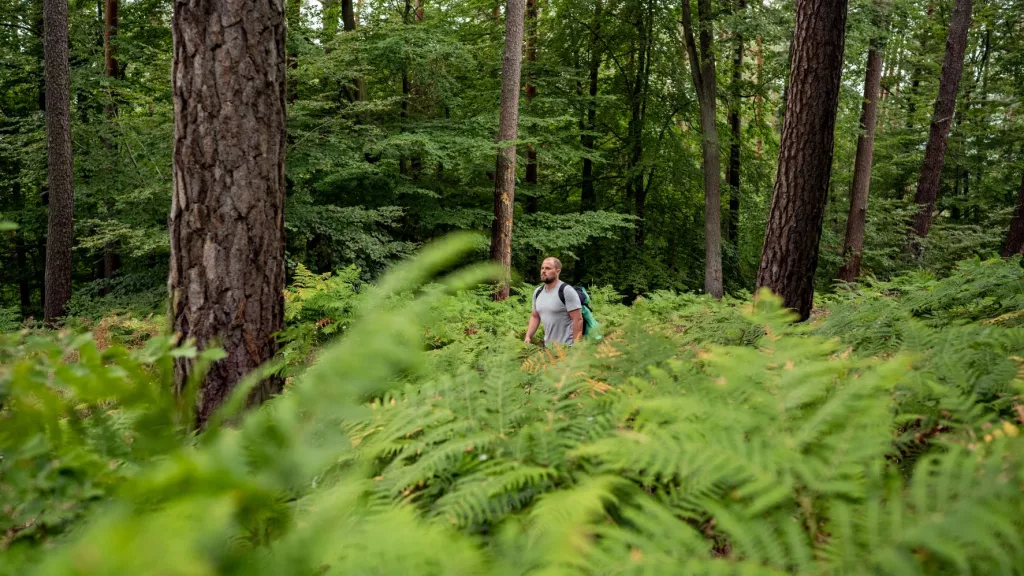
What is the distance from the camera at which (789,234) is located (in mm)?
5070

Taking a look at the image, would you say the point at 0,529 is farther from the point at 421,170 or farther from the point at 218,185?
the point at 421,170

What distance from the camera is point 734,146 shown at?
614 inches

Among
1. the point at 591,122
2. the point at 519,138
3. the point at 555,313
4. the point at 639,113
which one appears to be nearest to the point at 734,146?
the point at 639,113

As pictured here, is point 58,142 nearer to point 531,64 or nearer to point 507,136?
point 507,136

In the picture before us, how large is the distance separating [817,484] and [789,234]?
15.2 ft

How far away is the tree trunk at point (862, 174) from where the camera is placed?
13.1 metres

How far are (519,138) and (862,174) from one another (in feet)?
30.3

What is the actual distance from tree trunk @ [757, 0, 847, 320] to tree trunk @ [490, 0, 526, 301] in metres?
4.68

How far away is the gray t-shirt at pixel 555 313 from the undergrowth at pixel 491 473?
11.5 ft

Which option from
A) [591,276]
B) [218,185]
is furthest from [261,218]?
[591,276]

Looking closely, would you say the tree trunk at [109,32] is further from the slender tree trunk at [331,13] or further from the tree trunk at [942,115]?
the tree trunk at [942,115]

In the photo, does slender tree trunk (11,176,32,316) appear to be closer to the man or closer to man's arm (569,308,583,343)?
the man

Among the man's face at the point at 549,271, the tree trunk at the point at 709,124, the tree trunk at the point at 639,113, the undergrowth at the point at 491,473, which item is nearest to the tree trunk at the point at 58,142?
the man's face at the point at 549,271

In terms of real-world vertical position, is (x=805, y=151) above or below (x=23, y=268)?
above
